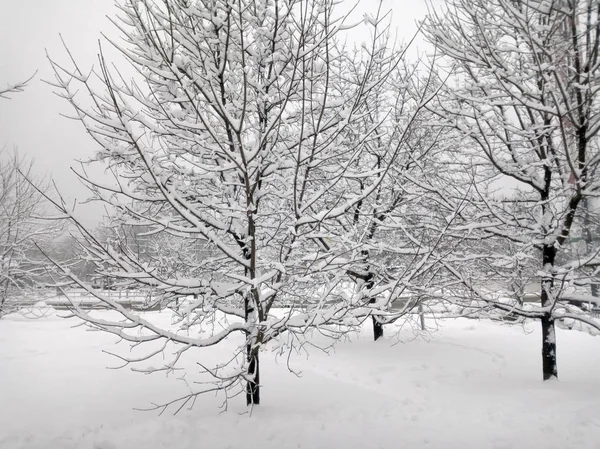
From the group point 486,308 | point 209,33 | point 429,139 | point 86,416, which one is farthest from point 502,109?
point 86,416

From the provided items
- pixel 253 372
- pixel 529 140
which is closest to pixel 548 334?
pixel 529 140

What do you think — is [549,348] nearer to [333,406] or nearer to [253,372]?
[333,406]

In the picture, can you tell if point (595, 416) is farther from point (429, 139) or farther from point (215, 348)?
point (215, 348)

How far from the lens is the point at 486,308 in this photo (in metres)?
5.73

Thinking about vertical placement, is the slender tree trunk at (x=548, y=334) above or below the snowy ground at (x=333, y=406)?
above

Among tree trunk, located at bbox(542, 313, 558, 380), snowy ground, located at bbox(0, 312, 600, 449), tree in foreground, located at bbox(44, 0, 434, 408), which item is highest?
tree in foreground, located at bbox(44, 0, 434, 408)

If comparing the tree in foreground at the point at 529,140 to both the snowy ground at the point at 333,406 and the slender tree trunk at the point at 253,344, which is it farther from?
the slender tree trunk at the point at 253,344

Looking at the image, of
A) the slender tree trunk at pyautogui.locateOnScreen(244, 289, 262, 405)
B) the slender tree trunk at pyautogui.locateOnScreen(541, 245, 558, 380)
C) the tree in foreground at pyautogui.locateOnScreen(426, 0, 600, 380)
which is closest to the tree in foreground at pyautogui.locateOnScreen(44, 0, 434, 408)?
the slender tree trunk at pyautogui.locateOnScreen(244, 289, 262, 405)

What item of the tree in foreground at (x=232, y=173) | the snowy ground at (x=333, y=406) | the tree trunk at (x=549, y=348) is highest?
the tree in foreground at (x=232, y=173)

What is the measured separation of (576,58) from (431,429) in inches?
183

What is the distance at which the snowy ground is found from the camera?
4008 millimetres

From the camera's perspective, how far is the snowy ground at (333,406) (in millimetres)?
4008

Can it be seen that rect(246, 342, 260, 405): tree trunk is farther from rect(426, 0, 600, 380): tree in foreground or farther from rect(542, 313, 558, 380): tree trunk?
rect(542, 313, 558, 380): tree trunk

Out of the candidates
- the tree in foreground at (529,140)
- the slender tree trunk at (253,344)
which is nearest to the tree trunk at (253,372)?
the slender tree trunk at (253,344)
